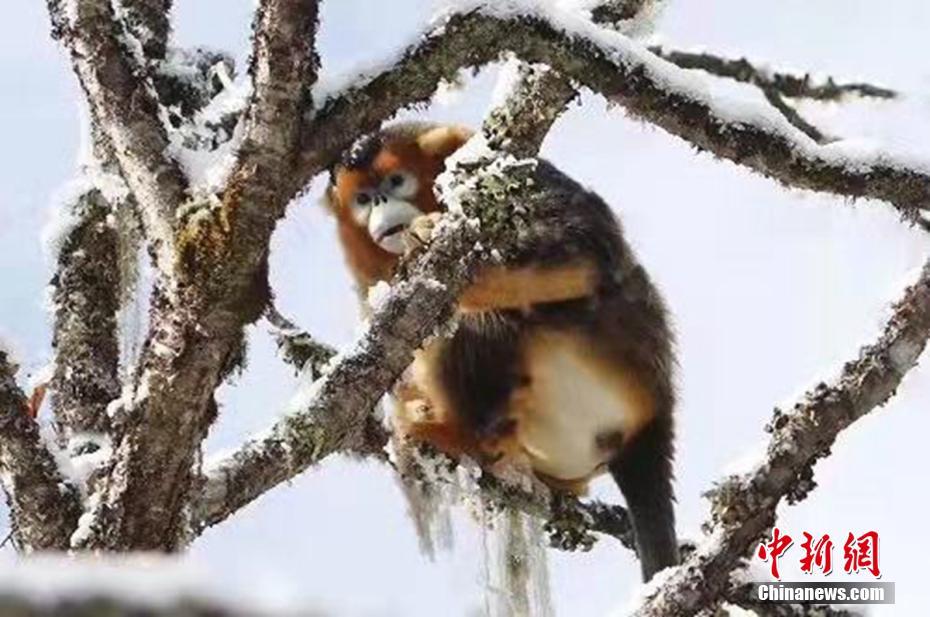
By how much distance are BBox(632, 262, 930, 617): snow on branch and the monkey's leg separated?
1104mm

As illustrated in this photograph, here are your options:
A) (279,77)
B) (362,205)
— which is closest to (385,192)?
(362,205)

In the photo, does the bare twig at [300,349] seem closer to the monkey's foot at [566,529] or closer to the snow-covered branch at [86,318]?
the snow-covered branch at [86,318]

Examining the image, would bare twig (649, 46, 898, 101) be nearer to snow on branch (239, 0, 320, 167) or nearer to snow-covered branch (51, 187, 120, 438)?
snow-covered branch (51, 187, 120, 438)

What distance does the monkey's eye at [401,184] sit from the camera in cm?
504

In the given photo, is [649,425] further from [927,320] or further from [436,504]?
[927,320]

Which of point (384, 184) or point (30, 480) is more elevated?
point (384, 184)

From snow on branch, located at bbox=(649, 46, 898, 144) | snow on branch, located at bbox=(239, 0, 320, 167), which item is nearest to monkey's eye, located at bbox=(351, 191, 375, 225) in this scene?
snow on branch, located at bbox=(649, 46, 898, 144)

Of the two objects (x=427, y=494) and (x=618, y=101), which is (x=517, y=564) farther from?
(x=618, y=101)

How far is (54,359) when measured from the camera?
3.59 m

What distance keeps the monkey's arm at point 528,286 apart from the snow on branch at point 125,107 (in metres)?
1.54

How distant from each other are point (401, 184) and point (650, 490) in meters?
1.40

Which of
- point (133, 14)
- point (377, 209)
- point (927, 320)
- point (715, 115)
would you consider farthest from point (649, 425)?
point (133, 14)

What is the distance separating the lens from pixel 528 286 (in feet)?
14.2

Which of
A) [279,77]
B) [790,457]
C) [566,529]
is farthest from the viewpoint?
[566,529]
